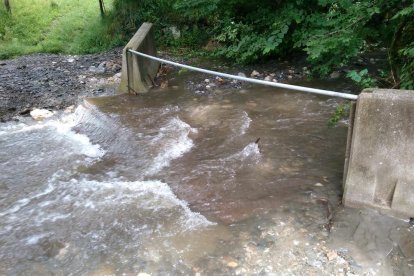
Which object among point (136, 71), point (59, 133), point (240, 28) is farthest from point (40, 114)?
point (240, 28)

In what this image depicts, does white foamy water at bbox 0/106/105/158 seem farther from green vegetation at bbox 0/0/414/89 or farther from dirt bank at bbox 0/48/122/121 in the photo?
green vegetation at bbox 0/0/414/89

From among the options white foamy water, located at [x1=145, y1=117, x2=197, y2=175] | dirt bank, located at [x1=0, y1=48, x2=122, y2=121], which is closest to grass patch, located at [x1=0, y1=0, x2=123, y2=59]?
dirt bank, located at [x1=0, y1=48, x2=122, y2=121]

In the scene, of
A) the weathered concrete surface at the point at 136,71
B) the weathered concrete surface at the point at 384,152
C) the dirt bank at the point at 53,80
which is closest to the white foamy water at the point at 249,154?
the weathered concrete surface at the point at 384,152

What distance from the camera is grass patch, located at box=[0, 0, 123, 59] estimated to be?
41.2 feet

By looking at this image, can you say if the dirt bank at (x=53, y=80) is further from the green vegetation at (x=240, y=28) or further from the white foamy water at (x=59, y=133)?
the green vegetation at (x=240, y=28)

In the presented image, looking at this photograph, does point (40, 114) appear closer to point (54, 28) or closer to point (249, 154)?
point (249, 154)

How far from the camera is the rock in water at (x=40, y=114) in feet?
22.1

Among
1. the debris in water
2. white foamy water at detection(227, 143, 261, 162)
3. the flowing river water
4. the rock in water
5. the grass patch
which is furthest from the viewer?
the grass patch

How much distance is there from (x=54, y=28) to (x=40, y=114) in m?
9.04

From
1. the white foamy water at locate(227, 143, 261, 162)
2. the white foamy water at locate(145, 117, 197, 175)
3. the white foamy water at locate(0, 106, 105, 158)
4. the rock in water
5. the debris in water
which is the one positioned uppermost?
the white foamy water at locate(227, 143, 261, 162)

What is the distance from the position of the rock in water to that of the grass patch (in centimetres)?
560

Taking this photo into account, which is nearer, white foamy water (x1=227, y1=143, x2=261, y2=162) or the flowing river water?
the flowing river water

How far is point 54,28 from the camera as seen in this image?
47.8 feet

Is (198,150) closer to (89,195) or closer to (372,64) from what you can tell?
(89,195)
